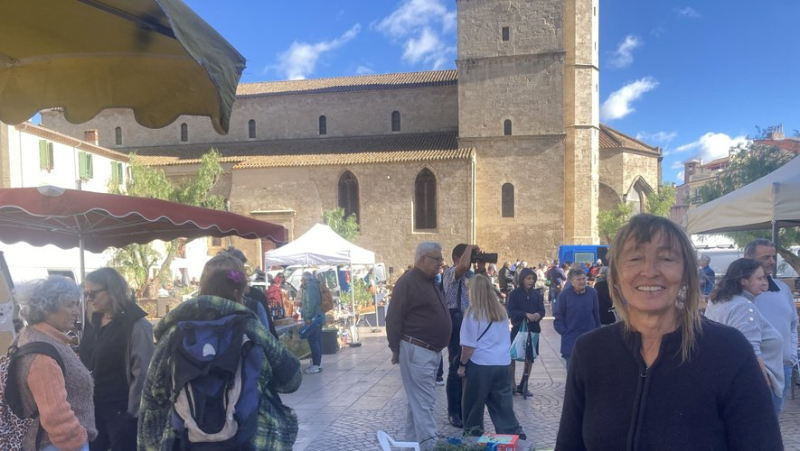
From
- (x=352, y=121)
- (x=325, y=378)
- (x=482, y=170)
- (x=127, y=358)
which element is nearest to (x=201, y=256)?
(x=352, y=121)

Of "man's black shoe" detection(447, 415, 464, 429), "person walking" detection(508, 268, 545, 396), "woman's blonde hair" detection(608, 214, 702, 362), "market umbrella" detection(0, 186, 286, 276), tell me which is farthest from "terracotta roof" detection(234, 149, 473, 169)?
"woman's blonde hair" detection(608, 214, 702, 362)

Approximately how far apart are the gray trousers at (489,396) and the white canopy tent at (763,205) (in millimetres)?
3353

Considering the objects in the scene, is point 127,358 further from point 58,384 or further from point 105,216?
point 105,216

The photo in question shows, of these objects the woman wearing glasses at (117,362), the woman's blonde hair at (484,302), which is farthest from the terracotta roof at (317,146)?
the woman wearing glasses at (117,362)

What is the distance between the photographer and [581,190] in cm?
3145

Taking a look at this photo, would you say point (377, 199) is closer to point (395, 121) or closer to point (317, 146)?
point (317, 146)

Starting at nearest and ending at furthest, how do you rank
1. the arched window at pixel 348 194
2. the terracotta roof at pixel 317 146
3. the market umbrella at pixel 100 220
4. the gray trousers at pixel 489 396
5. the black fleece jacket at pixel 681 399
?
the black fleece jacket at pixel 681 399, the market umbrella at pixel 100 220, the gray trousers at pixel 489 396, the arched window at pixel 348 194, the terracotta roof at pixel 317 146

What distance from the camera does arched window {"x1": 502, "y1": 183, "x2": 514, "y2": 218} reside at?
31781 millimetres

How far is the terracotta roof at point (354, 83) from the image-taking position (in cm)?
3509

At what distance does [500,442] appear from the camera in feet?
13.5

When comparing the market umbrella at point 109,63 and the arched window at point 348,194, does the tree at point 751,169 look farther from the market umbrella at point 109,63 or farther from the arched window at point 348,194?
the market umbrella at point 109,63

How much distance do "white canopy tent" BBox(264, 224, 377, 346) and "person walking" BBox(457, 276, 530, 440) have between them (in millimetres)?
7843

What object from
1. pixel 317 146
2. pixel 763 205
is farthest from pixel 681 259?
pixel 317 146

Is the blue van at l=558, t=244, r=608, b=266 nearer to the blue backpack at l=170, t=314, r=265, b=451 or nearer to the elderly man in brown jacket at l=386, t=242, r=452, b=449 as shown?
the elderly man in brown jacket at l=386, t=242, r=452, b=449
